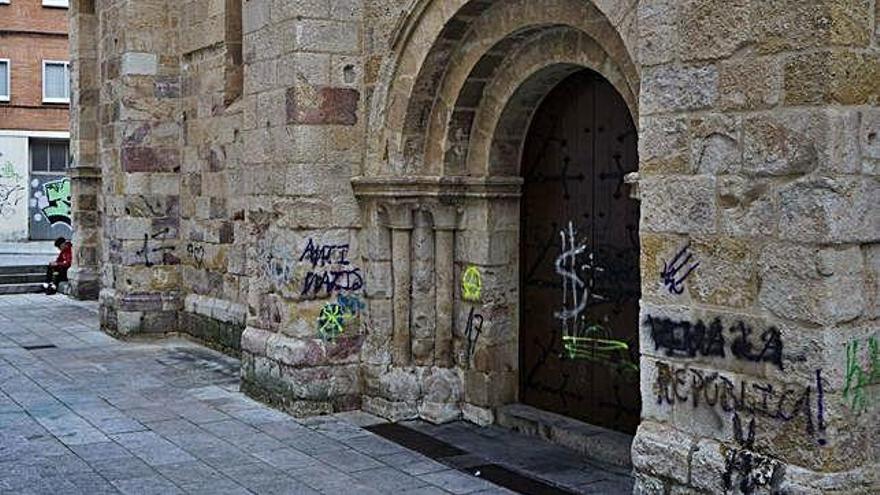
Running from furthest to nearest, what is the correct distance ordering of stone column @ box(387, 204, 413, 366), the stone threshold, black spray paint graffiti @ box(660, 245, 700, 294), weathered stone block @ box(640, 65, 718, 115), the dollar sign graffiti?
stone column @ box(387, 204, 413, 366), the dollar sign graffiti, the stone threshold, black spray paint graffiti @ box(660, 245, 700, 294), weathered stone block @ box(640, 65, 718, 115)

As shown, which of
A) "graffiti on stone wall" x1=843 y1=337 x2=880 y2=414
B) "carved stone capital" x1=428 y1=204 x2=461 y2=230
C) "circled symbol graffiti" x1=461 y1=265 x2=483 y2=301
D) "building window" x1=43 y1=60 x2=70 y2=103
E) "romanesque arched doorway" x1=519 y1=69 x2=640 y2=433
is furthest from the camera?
"building window" x1=43 y1=60 x2=70 y2=103

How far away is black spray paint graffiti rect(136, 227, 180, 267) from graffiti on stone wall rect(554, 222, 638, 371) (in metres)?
6.42

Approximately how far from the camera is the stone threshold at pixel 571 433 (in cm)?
694

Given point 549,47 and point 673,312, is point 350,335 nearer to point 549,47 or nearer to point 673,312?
point 549,47

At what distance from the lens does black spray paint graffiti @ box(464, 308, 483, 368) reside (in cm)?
812

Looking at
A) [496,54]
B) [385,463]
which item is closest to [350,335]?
→ [385,463]

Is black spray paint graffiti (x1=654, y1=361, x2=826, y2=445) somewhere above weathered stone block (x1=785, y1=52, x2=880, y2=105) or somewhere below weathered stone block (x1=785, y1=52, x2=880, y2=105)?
below

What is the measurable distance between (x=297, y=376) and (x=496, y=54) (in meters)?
2.94

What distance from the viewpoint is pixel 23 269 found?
1867cm

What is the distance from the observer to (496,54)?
771 centimetres

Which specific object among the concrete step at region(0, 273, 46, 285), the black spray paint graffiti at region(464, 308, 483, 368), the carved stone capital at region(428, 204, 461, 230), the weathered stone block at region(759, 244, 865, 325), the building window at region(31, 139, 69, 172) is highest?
the building window at region(31, 139, 69, 172)

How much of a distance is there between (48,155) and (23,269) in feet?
36.0

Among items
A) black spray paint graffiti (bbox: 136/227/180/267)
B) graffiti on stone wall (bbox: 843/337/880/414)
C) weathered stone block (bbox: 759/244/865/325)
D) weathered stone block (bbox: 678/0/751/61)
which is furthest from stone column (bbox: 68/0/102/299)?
graffiti on stone wall (bbox: 843/337/880/414)

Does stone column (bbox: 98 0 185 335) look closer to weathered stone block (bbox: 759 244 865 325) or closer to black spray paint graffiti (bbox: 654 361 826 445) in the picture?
black spray paint graffiti (bbox: 654 361 826 445)
